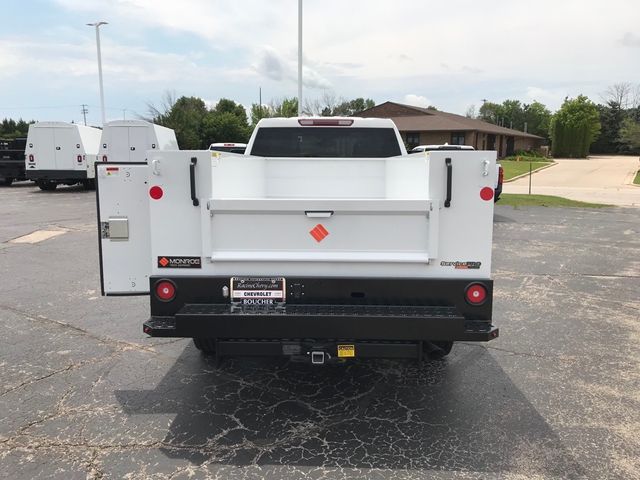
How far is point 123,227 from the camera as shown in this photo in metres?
4.19

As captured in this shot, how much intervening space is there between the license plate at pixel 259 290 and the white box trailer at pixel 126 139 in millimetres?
18452

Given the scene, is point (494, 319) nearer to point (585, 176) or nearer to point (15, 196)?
point (15, 196)

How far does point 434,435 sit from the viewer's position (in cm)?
369

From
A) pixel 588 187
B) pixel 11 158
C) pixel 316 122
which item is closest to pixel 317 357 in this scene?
pixel 316 122

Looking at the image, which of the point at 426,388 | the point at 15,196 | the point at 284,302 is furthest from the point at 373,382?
the point at 15,196

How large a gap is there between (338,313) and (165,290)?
124 centimetres

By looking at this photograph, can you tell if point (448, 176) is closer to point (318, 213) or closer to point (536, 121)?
point (318, 213)

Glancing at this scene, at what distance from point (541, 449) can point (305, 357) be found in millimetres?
1663

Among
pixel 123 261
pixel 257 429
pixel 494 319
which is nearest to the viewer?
pixel 257 429

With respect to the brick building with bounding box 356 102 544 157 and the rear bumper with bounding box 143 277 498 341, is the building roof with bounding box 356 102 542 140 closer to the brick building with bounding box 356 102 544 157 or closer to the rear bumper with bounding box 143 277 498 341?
the brick building with bounding box 356 102 544 157

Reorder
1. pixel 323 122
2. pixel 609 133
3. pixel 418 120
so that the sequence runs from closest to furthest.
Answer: pixel 323 122, pixel 418 120, pixel 609 133

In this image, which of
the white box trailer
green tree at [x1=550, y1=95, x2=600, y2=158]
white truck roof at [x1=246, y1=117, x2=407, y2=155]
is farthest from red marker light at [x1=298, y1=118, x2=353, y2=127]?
green tree at [x1=550, y1=95, x2=600, y2=158]

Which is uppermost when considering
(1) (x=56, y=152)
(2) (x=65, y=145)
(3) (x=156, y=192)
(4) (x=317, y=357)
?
(2) (x=65, y=145)

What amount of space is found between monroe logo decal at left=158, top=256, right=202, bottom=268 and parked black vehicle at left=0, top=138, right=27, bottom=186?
2663cm
